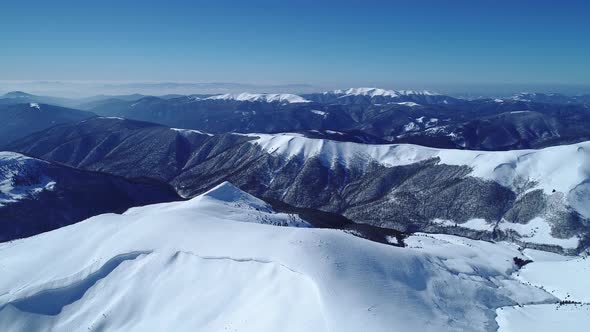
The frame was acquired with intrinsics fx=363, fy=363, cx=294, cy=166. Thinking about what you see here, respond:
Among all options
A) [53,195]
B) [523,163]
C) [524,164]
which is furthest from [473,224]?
[53,195]

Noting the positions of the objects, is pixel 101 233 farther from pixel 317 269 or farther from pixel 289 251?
pixel 317 269

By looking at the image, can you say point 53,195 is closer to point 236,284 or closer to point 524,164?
point 236,284

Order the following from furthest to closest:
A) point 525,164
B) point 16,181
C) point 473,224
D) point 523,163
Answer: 1. point 523,163
2. point 525,164
3. point 16,181
4. point 473,224

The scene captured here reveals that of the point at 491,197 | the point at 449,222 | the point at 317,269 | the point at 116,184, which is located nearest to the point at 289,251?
the point at 317,269

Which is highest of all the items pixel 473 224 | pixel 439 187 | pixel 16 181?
pixel 16 181

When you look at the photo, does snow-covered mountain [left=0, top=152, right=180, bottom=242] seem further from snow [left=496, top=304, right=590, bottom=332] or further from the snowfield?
snow [left=496, top=304, right=590, bottom=332]

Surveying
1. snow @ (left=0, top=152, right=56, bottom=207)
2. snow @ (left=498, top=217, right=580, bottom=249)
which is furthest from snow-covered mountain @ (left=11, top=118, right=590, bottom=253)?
snow @ (left=0, top=152, right=56, bottom=207)
